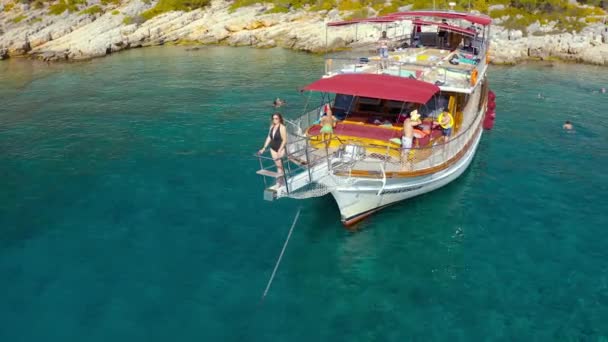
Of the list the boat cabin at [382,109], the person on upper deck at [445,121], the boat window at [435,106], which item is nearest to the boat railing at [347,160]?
the boat cabin at [382,109]

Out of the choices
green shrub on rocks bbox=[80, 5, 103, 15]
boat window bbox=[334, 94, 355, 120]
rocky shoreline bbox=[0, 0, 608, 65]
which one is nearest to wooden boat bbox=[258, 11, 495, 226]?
boat window bbox=[334, 94, 355, 120]

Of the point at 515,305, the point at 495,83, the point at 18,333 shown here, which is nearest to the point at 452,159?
the point at 515,305

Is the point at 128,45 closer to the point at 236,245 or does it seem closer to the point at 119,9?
the point at 119,9

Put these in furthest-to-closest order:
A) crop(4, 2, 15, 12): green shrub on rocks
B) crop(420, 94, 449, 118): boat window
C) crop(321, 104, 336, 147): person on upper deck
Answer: crop(4, 2, 15, 12): green shrub on rocks < crop(420, 94, 449, 118): boat window < crop(321, 104, 336, 147): person on upper deck

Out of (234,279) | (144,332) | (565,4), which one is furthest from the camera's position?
(565,4)

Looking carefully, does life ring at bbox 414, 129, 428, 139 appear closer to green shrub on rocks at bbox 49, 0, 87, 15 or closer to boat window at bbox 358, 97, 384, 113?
boat window at bbox 358, 97, 384, 113
